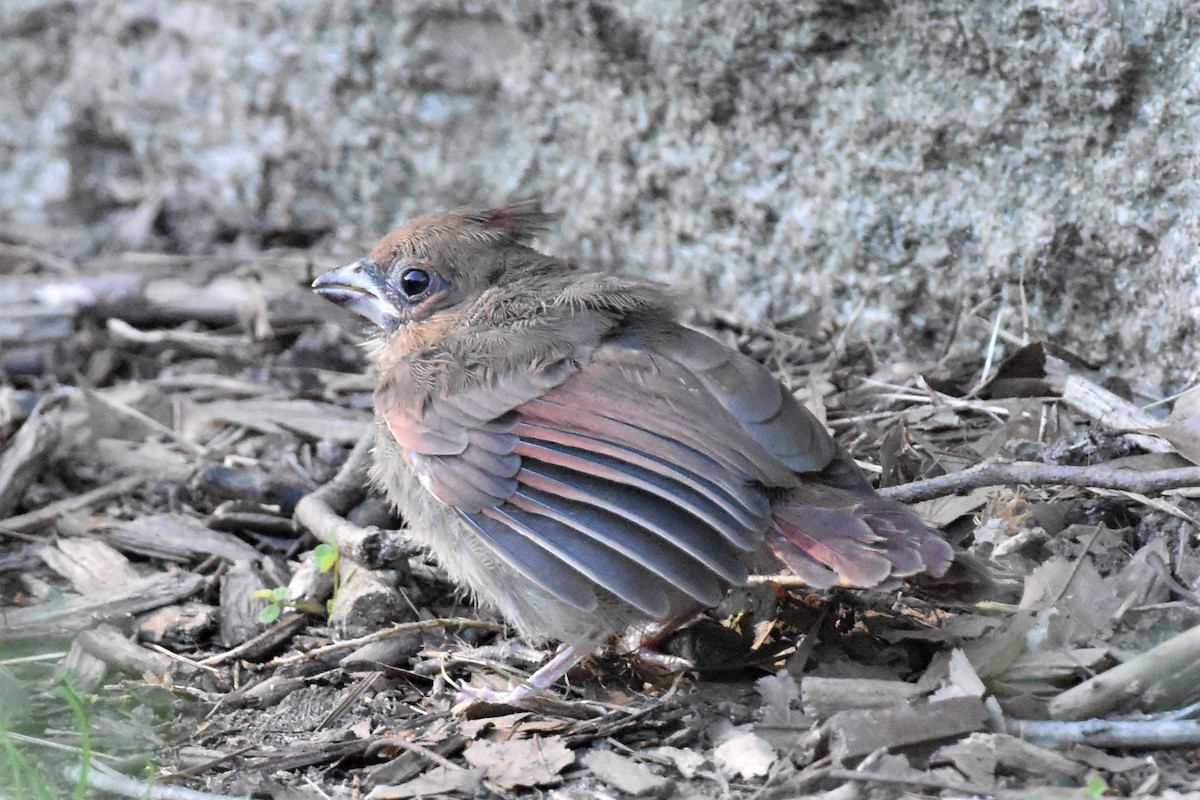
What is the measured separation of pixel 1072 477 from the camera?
3.45 m

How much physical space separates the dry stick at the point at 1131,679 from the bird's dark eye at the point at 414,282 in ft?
7.42

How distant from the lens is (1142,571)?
3.38 meters

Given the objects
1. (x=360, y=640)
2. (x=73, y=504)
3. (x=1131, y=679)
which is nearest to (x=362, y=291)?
(x=360, y=640)

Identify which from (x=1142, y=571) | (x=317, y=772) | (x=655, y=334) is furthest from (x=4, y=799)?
(x=1142, y=571)

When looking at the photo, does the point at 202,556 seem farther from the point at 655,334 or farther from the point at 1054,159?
the point at 1054,159

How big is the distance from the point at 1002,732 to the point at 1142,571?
68 centimetres

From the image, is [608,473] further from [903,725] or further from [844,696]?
[903,725]

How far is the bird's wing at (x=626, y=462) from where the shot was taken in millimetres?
3238

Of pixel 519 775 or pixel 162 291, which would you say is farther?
pixel 162 291

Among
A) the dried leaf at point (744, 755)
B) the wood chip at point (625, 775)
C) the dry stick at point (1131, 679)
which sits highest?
the dry stick at point (1131, 679)

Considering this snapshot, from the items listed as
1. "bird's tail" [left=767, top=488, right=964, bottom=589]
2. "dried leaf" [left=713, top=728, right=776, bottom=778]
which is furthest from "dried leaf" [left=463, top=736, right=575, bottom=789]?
"bird's tail" [left=767, top=488, right=964, bottom=589]

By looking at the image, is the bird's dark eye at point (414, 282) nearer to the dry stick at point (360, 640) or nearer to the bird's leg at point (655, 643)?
the dry stick at point (360, 640)

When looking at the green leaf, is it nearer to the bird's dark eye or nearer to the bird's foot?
the bird's foot

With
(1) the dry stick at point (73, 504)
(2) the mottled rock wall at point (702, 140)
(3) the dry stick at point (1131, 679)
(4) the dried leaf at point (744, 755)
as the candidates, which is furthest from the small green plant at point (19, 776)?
(2) the mottled rock wall at point (702, 140)
